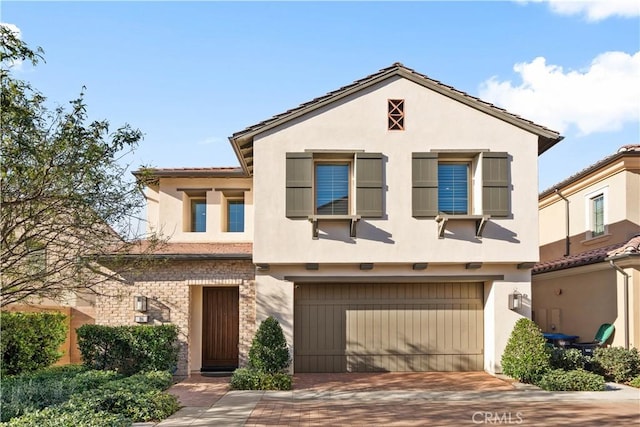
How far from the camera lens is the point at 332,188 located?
1443 centimetres

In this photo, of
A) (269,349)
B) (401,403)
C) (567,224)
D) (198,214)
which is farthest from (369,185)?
(567,224)

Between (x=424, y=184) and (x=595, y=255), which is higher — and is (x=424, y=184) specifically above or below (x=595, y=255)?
above

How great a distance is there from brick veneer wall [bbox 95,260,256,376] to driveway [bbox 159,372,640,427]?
1.66 m

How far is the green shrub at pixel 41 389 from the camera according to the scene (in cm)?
933

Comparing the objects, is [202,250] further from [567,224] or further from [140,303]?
[567,224]

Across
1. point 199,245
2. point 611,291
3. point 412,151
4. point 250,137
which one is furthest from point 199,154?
point 611,291

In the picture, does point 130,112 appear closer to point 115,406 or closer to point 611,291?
point 115,406

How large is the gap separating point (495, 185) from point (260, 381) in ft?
23.0

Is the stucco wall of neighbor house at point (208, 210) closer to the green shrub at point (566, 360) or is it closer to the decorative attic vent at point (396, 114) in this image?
the decorative attic vent at point (396, 114)

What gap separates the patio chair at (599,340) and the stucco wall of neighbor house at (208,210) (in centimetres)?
941

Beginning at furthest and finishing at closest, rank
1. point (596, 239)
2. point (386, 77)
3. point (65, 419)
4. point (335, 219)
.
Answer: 1. point (596, 239)
2. point (386, 77)
3. point (335, 219)
4. point (65, 419)

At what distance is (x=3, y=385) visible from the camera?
1140 centimetres

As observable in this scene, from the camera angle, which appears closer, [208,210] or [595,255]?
[595,255]

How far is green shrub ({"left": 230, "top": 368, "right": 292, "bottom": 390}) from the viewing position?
1266cm
